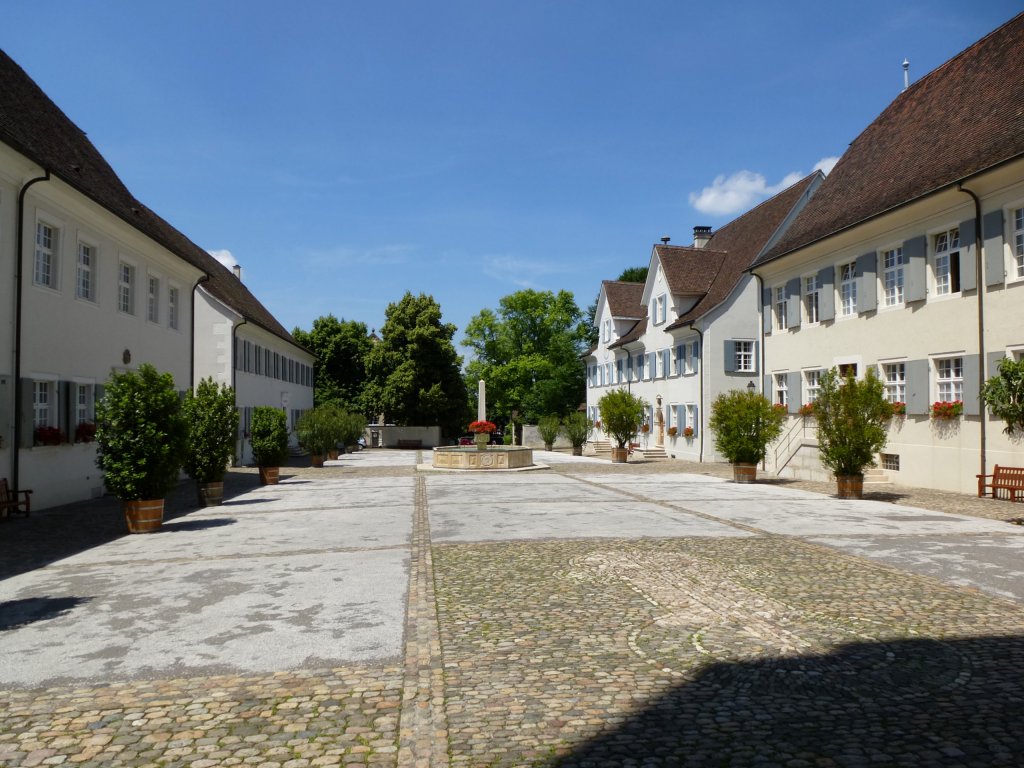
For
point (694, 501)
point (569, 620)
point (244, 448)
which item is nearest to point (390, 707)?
point (569, 620)

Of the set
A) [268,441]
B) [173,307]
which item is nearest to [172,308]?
[173,307]

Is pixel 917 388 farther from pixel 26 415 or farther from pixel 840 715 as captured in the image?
pixel 26 415

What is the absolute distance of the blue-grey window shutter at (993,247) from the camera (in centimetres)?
1656

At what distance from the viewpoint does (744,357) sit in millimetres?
33594

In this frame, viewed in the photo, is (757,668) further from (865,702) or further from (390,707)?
A: (390,707)

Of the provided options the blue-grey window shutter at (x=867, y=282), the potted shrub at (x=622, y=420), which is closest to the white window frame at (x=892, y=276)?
the blue-grey window shutter at (x=867, y=282)

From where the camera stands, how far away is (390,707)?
15.1 feet

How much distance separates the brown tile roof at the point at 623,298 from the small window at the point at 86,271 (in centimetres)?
3304

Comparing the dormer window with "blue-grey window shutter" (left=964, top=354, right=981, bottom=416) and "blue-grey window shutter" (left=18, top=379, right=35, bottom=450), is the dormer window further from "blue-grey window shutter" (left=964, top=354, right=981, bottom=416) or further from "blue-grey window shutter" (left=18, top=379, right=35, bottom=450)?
"blue-grey window shutter" (left=18, top=379, right=35, bottom=450)

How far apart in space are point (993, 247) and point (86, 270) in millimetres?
19807

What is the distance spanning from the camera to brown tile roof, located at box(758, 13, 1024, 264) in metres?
18.1

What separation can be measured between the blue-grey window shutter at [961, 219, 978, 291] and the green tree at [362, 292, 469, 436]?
35.8m

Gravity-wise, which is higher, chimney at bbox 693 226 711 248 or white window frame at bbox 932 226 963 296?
chimney at bbox 693 226 711 248

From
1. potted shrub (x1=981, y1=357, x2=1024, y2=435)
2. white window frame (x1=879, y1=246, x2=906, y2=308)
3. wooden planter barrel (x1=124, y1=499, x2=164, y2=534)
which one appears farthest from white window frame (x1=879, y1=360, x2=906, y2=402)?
wooden planter barrel (x1=124, y1=499, x2=164, y2=534)
